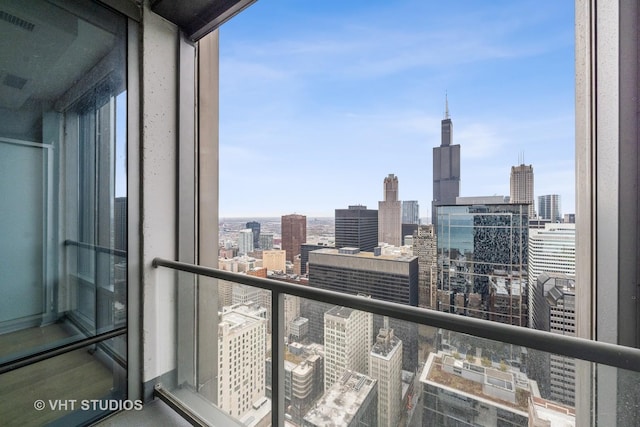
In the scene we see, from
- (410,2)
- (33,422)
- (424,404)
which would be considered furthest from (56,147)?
(424,404)

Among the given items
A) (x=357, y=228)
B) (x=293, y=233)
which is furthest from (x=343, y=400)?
(x=293, y=233)

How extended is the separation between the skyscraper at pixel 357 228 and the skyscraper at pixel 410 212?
0.48 ft

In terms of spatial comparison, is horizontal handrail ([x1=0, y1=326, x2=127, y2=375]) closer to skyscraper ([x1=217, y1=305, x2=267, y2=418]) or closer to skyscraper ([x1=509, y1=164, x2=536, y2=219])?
skyscraper ([x1=217, y1=305, x2=267, y2=418])

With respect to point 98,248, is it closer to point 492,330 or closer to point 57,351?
point 57,351

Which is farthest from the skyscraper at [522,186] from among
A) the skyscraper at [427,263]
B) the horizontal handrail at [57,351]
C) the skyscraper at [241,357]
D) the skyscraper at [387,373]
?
the horizontal handrail at [57,351]

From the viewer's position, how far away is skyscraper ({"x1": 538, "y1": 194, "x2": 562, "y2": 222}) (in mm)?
931

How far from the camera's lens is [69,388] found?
1.55m

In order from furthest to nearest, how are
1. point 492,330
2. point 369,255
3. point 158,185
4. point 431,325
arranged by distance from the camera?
1. point 158,185
2. point 369,255
3. point 431,325
4. point 492,330

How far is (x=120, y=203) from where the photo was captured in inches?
68.2

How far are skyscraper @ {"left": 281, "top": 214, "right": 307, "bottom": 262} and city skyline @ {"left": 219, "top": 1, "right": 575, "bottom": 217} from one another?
0.22 ft

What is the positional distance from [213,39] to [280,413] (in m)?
2.43

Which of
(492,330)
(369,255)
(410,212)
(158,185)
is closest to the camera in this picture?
(492,330)

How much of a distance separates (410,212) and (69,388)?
2.06 m

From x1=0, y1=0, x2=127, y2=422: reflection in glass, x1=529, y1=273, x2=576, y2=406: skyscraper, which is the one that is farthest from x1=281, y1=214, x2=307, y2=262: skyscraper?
x1=529, y1=273, x2=576, y2=406: skyscraper
